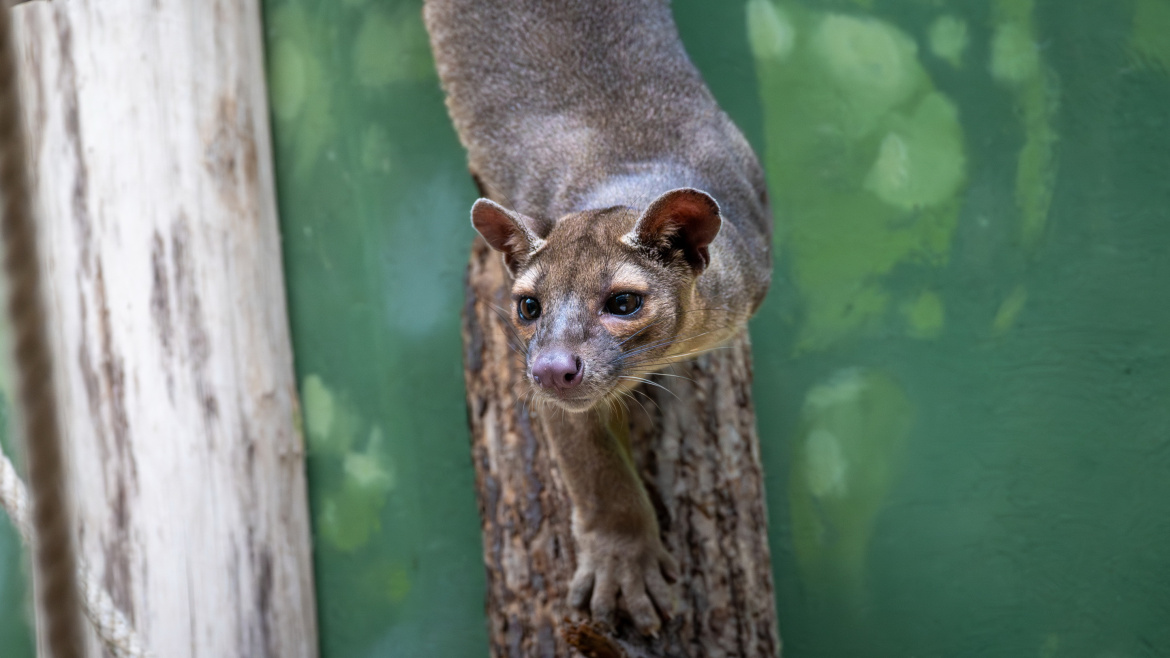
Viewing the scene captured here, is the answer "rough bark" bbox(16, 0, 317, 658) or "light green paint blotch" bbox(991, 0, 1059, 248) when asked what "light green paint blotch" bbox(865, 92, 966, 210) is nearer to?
"light green paint blotch" bbox(991, 0, 1059, 248)

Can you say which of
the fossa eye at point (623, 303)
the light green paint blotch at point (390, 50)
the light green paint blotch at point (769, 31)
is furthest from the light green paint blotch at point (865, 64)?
the fossa eye at point (623, 303)

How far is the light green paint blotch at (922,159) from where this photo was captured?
3807 millimetres

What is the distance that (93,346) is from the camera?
12.6ft

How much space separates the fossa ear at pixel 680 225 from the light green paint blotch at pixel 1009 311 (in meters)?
1.61

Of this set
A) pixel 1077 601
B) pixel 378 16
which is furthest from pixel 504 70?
pixel 1077 601

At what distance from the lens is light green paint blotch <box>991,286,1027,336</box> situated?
3.77 m

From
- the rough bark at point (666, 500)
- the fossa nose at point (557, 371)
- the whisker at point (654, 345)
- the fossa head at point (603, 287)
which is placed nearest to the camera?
the fossa nose at point (557, 371)

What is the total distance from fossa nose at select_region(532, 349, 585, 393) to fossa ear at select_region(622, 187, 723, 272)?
426 millimetres

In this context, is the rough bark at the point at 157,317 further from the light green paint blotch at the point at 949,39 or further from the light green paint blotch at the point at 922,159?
the light green paint blotch at the point at 949,39

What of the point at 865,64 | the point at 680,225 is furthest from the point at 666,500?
the point at 865,64

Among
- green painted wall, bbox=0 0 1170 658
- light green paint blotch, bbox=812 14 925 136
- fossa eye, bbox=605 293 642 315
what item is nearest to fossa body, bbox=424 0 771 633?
fossa eye, bbox=605 293 642 315

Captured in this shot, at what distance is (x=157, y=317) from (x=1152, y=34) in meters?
3.80

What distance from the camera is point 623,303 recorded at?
2.60 m

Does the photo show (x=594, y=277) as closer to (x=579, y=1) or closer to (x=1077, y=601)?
(x=579, y=1)
